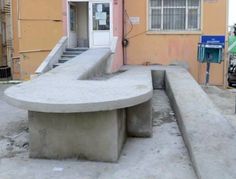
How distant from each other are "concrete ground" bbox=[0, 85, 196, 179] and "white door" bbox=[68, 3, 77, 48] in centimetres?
645

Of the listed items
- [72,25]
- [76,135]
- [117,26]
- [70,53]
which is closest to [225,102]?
[117,26]

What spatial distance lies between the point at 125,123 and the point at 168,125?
1.23 m

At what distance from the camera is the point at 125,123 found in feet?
20.2

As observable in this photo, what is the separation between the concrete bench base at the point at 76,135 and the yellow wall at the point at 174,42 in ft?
28.1

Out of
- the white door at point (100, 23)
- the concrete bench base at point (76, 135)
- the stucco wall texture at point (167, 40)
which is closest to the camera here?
the concrete bench base at point (76, 135)

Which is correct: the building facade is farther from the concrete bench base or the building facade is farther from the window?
the concrete bench base

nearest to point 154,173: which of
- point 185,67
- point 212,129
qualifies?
point 212,129

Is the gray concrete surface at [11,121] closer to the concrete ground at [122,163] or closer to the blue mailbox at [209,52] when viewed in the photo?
the concrete ground at [122,163]

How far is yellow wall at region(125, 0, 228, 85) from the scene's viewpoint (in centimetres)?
1323

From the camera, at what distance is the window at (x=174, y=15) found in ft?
43.9

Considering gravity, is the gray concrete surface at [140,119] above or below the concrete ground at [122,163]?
above

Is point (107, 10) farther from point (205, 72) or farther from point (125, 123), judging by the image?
point (125, 123)

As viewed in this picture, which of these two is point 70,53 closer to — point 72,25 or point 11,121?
point 72,25

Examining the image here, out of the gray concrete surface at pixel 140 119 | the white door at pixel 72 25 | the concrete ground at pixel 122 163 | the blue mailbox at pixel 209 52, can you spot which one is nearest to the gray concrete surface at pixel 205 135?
the concrete ground at pixel 122 163
